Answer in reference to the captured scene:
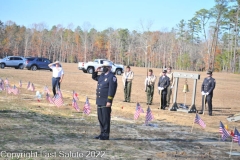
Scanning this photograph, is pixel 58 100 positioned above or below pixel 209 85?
below

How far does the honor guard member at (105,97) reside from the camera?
25.2ft

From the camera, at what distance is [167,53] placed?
100750mm

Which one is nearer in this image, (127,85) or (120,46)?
(127,85)

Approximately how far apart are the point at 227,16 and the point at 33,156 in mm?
59465

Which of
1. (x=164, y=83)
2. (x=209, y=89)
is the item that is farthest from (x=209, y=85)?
(x=164, y=83)

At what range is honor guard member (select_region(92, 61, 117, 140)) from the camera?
768 centimetres

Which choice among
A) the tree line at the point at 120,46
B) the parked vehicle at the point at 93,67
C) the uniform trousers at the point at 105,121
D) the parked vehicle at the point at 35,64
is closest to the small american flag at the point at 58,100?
the uniform trousers at the point at 105,121

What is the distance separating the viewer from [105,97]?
7848mm

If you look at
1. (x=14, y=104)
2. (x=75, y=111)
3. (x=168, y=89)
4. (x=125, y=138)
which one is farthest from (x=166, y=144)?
(x=168, y=89)

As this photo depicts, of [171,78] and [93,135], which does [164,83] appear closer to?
[171,78]

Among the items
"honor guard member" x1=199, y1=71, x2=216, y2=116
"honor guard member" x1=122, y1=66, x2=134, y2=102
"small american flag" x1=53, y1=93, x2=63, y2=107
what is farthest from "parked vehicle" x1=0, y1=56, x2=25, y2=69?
"honor guard member" x1=199, y1=71, x2=216, y2=116

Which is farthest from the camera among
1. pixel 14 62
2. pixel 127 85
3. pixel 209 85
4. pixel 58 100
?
pixel 14 62

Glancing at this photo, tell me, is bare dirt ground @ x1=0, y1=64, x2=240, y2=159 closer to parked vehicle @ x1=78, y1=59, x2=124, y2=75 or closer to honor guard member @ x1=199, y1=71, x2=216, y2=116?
honor guard member @ x1=199, y1=71, x2=216, y2=116

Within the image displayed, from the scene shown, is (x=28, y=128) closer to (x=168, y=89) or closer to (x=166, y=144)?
(x=166, y=144)
